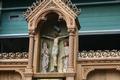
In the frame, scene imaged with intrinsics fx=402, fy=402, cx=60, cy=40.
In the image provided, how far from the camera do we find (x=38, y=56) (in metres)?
17.6

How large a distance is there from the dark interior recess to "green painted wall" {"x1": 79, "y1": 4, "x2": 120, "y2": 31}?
11.4ft

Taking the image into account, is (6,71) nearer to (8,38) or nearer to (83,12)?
(8,38)

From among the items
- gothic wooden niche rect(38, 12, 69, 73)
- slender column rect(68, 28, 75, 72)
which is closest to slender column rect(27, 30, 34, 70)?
gothic wooden niche rect(38, 12, 69, 73)

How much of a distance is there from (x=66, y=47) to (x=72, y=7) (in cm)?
178

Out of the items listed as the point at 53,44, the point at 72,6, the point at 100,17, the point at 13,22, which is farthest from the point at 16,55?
the point at 100,17

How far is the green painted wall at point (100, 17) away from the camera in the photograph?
23.2 meters

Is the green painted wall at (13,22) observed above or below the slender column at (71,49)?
above

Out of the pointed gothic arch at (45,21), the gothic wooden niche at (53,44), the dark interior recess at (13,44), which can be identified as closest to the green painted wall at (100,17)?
the dark interior recess at (13,44)

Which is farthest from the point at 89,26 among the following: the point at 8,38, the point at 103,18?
the point at 8,38

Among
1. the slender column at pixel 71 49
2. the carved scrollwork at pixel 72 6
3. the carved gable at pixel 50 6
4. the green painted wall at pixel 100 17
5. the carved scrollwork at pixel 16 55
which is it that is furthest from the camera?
the green painted wall at pixel 100 17

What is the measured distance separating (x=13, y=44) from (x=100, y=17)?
537 centimetres

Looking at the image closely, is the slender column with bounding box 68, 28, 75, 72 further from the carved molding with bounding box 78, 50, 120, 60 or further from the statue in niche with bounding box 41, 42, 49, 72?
the statue in niche with bounding box 41, 42, 49, 72

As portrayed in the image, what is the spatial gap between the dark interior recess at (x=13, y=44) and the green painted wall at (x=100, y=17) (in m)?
3.47

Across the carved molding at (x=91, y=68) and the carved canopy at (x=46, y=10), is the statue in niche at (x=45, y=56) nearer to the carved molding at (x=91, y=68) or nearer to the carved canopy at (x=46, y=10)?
the carved canopy at (x=46, y=10)
